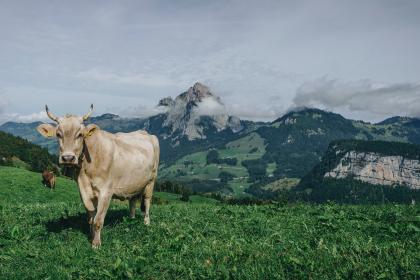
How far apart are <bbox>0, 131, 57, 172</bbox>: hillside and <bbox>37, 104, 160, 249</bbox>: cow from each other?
11969 cm

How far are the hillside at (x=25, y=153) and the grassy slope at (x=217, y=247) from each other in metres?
120

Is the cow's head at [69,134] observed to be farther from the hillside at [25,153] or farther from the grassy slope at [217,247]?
the hillside at [25,153]

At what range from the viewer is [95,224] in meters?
12.3

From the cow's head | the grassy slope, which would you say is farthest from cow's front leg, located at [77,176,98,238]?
the cow's head

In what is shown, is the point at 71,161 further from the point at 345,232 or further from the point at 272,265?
the point at 345,232

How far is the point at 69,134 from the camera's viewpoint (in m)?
11.7

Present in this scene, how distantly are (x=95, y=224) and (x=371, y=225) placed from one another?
8.91 metres

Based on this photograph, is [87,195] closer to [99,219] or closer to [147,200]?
[99,219]

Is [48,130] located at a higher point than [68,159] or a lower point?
higher

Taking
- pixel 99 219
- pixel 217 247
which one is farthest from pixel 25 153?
pixel 217 247

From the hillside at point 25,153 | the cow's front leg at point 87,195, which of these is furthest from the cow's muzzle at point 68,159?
the hillside at point 25,153

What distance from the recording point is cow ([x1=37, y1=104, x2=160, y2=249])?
11.7m

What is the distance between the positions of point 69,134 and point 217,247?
17.9ft

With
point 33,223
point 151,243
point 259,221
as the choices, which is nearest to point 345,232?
point 259,221
